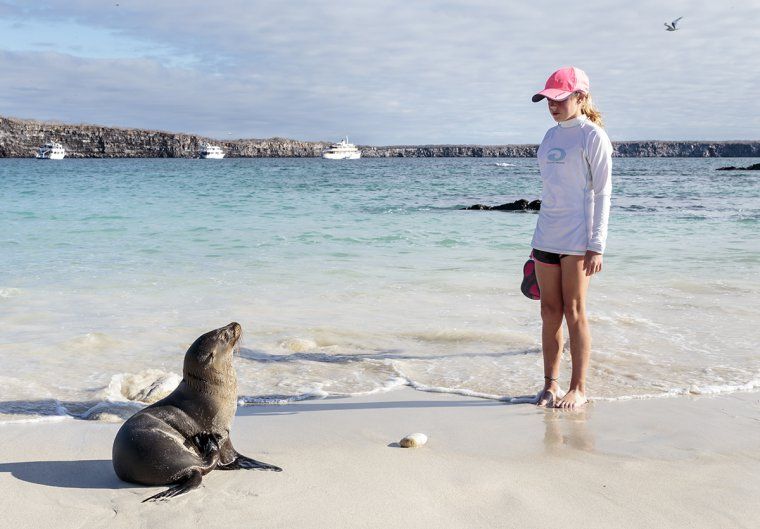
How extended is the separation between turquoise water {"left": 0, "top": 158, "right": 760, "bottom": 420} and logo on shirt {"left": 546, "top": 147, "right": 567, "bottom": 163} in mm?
1737

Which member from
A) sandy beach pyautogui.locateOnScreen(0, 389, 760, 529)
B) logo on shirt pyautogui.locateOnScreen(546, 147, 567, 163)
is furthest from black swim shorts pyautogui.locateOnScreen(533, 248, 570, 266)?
sandy beach pyautogui.locateOnScreen(0, 389, 760, 529)

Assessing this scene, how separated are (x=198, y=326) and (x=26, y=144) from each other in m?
146

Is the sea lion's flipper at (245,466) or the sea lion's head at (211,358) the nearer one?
the sea lion's flipper at (245,466)

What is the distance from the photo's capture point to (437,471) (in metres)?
3.75

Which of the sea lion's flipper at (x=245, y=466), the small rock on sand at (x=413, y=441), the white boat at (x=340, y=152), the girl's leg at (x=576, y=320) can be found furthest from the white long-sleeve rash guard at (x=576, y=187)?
the white boat at (x=340, y=152)

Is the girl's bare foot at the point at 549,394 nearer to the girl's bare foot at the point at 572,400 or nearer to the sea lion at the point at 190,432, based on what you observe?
the girl's bare foot at the point at 572,400

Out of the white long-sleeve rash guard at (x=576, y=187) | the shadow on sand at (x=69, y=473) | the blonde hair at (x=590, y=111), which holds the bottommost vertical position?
the shadow on sand at (x=69, y=473)

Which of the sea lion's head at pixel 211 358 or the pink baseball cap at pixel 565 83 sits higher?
the pink baseball cap at pixel 565 83

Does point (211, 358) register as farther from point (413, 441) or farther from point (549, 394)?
point (549, 394)

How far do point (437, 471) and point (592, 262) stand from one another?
173 centimetres

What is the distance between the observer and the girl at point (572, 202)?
4613 millimetres

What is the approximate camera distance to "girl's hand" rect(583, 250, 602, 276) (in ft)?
15.2

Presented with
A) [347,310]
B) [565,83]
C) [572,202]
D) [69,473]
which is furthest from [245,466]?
[347,310]

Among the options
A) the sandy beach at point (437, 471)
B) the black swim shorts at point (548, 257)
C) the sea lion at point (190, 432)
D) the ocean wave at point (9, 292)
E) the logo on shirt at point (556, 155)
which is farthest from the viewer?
the ocean wave at point (9, 292)
